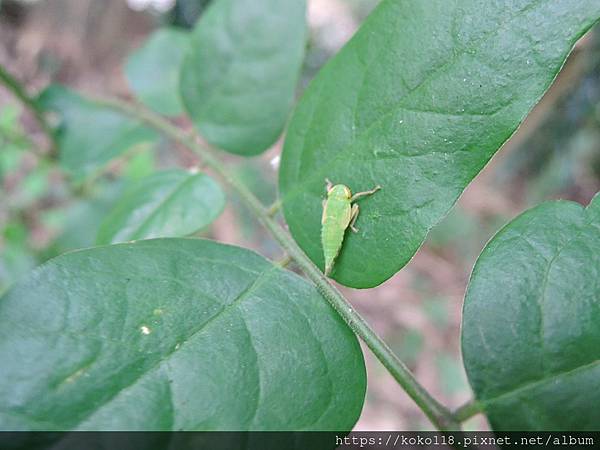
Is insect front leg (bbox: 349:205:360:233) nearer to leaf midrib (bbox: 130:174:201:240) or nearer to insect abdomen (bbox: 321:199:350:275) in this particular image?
insect abdomen (bbox: 321:199:350:275)

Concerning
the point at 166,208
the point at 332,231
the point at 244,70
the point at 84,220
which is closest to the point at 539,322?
the point at 332,231

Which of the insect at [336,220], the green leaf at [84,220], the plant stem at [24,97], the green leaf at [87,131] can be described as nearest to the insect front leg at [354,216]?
the insect at [336,220]

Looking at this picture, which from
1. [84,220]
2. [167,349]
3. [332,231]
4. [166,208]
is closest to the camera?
[167,349]

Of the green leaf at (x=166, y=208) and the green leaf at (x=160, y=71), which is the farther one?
the green leaf at (x=160, y=71)

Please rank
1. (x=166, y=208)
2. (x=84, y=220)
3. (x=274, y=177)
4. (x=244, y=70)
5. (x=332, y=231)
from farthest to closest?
(x=274, y=177)
(x=84, y=220)
(x=244, y=70)
(x=166, y=208)
(x=332, y=231)

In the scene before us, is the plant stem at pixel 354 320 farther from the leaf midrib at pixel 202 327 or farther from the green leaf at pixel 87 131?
the green leaf at pixel 87 131

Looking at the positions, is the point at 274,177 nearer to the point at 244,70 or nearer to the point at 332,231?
the point at 244,70

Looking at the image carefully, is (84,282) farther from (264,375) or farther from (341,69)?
(341,69)
